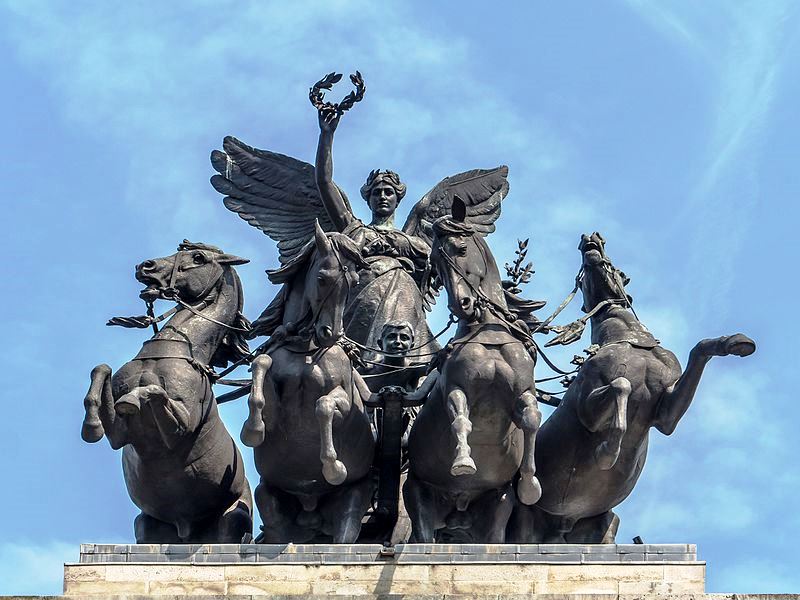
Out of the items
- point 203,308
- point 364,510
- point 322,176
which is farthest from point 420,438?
point 322,176

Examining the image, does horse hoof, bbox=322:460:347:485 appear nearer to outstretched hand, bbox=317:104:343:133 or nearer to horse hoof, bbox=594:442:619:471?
horse hoof, bbox=594:442:619:471

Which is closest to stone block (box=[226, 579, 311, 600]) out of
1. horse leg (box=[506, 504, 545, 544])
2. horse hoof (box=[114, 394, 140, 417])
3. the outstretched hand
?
horse hoof (box=[114, 394, 140, 417])

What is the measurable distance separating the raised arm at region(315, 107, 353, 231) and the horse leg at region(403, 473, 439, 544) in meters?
5.37

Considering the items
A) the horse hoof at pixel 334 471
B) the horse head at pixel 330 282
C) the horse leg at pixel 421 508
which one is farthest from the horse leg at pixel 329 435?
the horse leg at pixel 421 508

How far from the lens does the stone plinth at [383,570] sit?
102 feet

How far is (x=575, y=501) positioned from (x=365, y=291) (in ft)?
16.6

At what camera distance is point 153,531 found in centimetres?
3378

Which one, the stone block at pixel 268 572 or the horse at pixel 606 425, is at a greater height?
the horse at pixel 606 425

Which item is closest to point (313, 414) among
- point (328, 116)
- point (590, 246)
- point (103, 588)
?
point (103, 588)

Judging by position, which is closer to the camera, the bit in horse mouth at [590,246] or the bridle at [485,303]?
the bridle at [485,303]

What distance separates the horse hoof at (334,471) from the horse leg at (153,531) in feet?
9.33

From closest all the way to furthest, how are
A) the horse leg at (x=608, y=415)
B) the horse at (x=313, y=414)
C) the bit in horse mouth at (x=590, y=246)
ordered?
the horse at (x=313, y=414) → the horse leg at (x=608, y=415) → the bit in horse mouth at (x=590, y=246)

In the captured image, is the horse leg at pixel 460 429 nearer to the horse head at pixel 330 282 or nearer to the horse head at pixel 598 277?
the horse head at pixel 330 282

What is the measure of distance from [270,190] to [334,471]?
8.03 meters
